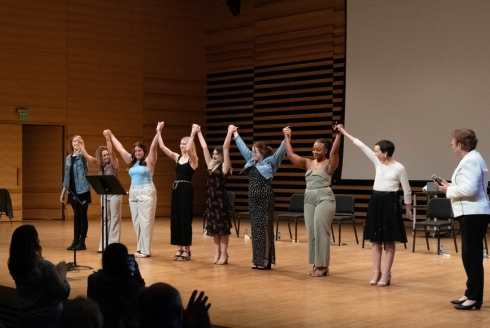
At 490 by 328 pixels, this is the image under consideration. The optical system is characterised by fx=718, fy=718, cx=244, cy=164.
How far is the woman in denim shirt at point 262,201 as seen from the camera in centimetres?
740

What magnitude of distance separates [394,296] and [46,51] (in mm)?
9857

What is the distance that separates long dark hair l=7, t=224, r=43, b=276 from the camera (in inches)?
144

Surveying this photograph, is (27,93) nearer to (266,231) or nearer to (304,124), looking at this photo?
(304,124)

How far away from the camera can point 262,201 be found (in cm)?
743

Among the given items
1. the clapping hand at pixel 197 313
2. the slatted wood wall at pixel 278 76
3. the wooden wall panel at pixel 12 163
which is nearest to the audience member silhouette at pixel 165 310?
the clapping hand at pixel 197 313

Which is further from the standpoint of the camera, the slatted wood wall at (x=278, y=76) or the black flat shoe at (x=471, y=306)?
the slatted wood wall at (x=278, y=76)

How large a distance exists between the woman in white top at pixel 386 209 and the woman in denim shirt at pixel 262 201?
125 centimetres

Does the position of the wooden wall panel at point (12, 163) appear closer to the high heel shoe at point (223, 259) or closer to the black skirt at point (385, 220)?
the high heel shoe at point (223, 259)

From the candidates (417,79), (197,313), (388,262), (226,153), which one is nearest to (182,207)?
(226,153)

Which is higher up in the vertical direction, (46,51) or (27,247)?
(46,51)

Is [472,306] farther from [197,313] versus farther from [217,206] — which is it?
[197,313]

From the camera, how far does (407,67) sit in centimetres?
1252

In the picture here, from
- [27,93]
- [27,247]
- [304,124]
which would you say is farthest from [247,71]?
[27,247]

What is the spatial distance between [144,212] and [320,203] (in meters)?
2.40
